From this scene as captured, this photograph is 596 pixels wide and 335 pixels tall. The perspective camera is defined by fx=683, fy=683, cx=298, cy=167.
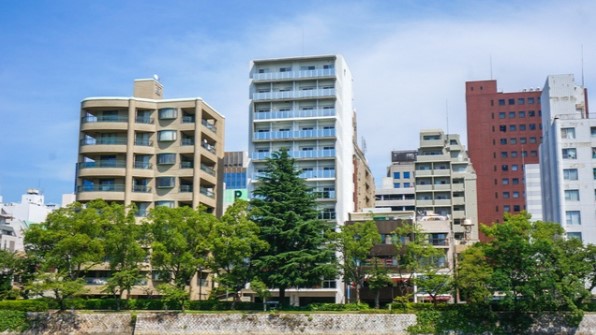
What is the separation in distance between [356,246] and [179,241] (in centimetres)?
1695

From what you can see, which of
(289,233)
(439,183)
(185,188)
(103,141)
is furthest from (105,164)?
(439,183)

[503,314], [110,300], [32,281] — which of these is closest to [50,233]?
[32,281]

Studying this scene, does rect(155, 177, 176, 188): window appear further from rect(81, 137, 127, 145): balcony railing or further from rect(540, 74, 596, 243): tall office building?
rect(540, 74, 596, 243): tall office building

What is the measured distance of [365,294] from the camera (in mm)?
79562

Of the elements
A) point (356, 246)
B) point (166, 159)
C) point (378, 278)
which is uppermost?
point (166, 159)

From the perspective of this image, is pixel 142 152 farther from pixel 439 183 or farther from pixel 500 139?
pixel 500 139

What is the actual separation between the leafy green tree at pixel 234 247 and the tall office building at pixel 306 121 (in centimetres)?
2167

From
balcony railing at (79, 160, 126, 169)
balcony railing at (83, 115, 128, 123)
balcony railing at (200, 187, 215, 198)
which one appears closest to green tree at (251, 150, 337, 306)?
balcony railing at (200, 187, 215, 198)

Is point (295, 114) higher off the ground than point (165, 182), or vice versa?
point (295, 114)

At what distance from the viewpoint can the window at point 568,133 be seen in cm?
8256

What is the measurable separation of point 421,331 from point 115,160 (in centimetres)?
4285

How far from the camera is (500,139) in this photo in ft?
450

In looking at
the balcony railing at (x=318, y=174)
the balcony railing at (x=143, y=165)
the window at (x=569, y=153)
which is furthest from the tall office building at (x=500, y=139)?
the balcony railing at (x=143, y=165)

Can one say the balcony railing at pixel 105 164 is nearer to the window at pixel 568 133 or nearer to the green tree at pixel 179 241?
the green tree at pixel 179 241
